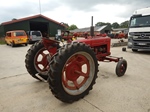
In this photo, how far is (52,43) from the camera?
3322 mm

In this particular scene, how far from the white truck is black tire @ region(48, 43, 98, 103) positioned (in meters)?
→ 6.00

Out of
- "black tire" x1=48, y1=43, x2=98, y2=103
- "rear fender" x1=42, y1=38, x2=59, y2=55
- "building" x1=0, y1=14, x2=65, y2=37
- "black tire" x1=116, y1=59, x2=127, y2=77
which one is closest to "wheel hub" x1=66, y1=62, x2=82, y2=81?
"black tire" x1=48, y1=43, x2=98, y2=103

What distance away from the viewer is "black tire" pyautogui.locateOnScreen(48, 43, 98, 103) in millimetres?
2438

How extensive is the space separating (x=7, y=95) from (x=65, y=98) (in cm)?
144

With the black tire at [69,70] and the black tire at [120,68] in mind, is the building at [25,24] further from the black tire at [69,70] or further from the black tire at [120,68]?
the black tire at [69,70]

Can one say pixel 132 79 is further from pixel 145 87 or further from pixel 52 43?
pixel 52 43

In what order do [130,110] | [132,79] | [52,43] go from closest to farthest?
[130,110] < [52,43] < [132,79]

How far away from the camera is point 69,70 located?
9.46ft

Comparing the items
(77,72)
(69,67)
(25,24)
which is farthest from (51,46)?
(25,24)

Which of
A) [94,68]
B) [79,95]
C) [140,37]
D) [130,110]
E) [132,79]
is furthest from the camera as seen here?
[140,37]

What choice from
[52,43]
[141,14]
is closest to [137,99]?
[52,43]

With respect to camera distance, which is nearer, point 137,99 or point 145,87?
point 137,99

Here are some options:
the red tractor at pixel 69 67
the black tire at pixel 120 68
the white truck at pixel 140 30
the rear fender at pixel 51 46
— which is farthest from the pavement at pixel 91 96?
the white truck at pixel 140 30

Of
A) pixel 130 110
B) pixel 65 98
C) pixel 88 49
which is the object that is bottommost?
pixel 130 110
